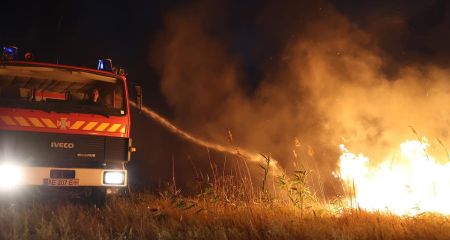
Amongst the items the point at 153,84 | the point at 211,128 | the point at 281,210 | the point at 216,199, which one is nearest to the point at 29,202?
the point at 216,199

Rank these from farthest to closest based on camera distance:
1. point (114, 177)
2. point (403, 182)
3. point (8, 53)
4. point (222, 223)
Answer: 1. point (403, 182)
2. point (8, 53)
3. point (114, 177)
4. point (222, 223)

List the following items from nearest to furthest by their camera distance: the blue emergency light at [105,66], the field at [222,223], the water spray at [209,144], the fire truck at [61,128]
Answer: the field at [222,223] < the fire truck at [61,128] < the blue emergency light at [105,66] < the water spray at [209,144]

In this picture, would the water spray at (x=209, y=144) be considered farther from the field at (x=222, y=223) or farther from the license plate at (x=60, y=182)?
the license plate at (x=60, y=182)

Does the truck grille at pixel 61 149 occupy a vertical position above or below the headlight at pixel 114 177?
above

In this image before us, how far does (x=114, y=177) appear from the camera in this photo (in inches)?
310

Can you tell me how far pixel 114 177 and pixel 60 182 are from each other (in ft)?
2.77

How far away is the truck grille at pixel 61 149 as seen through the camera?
7367mm

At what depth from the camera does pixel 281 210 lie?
7.06 metres

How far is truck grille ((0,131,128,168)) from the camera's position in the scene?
7367 mm

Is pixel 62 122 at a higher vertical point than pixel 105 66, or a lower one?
lower

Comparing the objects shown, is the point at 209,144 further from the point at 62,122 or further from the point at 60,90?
the point at 62,122

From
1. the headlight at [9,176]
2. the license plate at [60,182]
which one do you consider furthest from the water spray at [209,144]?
the headlight at [9,176]

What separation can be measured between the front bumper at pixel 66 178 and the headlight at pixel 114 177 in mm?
16

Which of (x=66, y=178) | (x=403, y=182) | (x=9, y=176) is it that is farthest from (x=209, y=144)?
(x=9, y=176)
